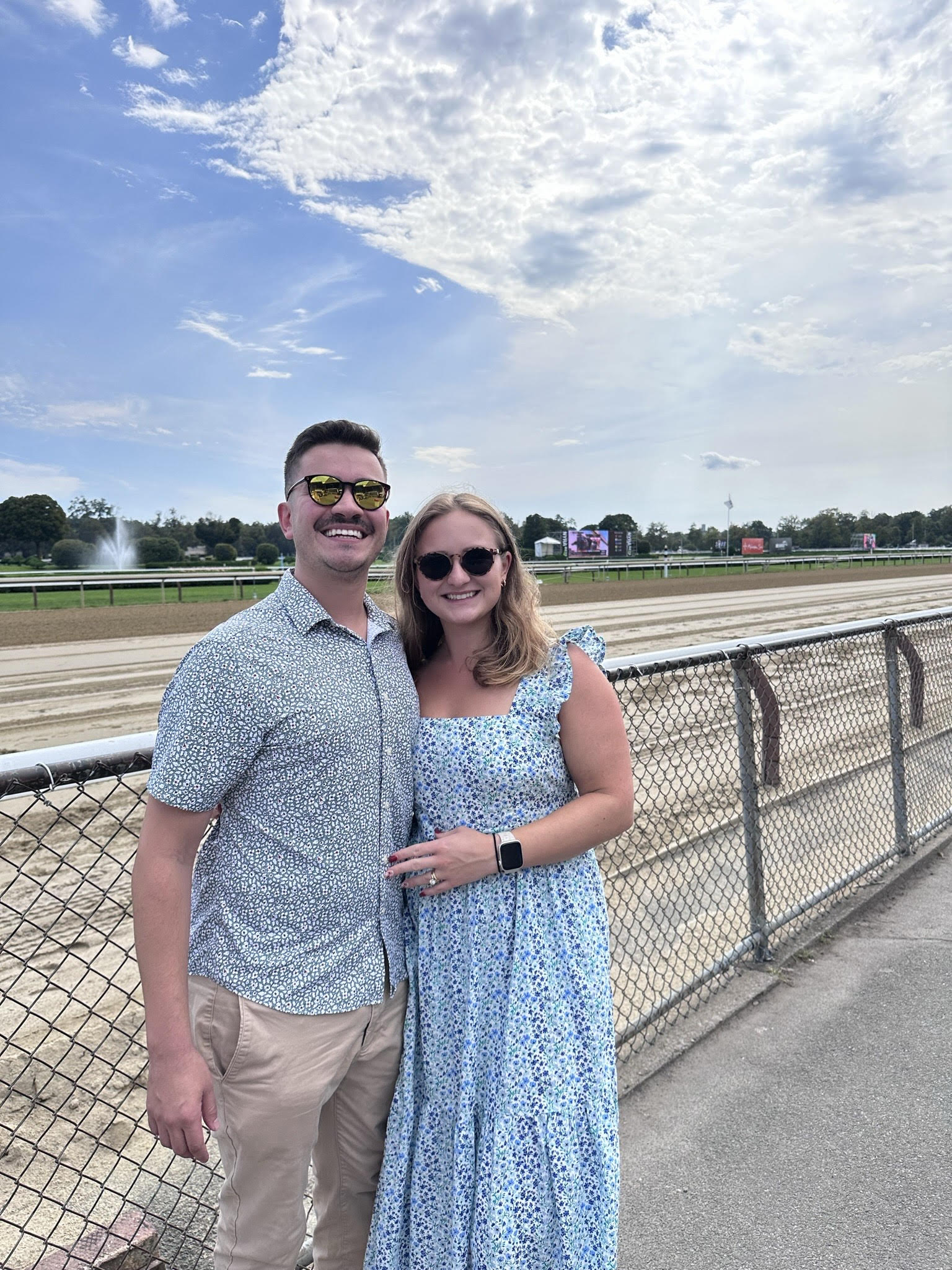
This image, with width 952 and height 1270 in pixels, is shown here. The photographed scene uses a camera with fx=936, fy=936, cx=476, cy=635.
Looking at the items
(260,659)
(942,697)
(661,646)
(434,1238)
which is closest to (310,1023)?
(434,1238)

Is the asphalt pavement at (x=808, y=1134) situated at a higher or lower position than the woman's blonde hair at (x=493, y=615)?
lower

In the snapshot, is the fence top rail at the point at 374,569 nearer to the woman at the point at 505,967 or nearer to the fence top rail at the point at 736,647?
the woman at the point at 505,967

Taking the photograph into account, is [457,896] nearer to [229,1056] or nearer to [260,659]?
[229,1056]

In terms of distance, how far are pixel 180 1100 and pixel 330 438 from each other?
1.24 metres

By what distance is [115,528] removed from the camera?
223 feet

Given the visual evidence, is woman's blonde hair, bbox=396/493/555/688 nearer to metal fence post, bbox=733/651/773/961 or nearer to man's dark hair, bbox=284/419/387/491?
man's dark hair, bbox=284/419/387/491

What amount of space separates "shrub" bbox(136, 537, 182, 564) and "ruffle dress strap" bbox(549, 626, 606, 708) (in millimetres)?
58866

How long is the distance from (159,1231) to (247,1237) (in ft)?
2.91

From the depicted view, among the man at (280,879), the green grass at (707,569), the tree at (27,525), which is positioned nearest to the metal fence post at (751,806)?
the man at (280,879)

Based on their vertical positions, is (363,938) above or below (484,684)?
below

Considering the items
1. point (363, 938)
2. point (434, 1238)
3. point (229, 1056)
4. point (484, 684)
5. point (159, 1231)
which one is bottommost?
point (159, 1231)

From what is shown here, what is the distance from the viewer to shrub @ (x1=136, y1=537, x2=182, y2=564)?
59344 mm

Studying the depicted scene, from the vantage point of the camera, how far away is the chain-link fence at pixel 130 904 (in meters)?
2.46

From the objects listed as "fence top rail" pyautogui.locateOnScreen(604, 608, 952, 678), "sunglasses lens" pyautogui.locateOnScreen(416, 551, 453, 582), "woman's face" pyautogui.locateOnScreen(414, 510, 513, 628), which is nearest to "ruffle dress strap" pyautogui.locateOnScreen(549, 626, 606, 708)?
"woman's face" pyautogui.locateOnScreen(414, 510, 513, 628)
